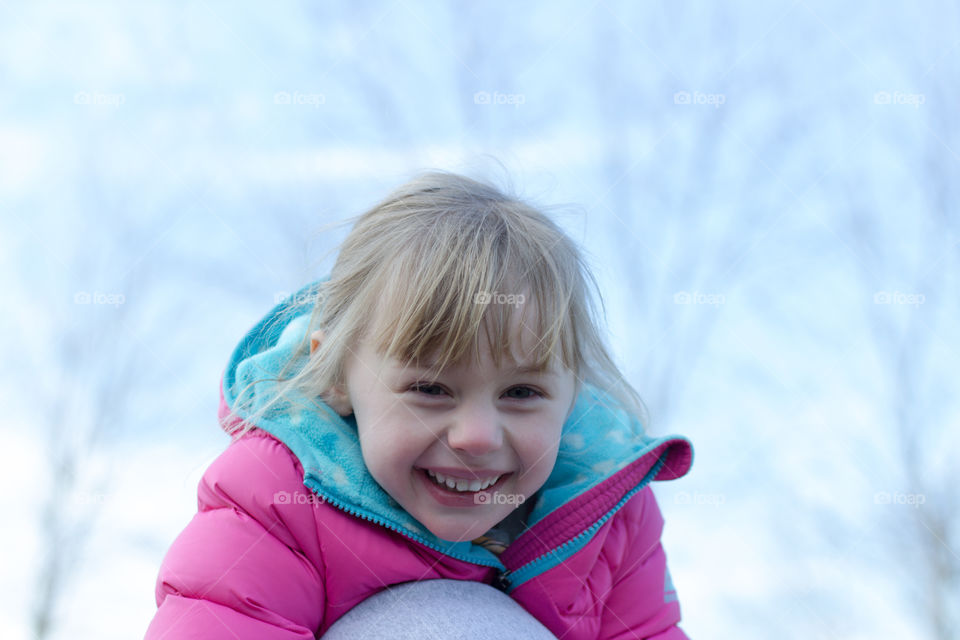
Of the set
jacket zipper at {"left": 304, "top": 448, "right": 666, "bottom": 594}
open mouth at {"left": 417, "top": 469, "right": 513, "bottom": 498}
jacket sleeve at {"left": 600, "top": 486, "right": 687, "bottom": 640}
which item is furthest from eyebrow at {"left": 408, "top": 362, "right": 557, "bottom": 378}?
jacket sleeve at {"left": 600, "top": 486, "right": 687, "bottom": 640}

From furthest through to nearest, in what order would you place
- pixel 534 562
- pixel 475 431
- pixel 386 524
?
pixel 534 562
pixel 386 524
pixel 475 431

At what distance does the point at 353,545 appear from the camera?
4.36 feet

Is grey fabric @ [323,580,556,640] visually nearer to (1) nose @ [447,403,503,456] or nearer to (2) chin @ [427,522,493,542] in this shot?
(2) chin @ [427,522,493,542]

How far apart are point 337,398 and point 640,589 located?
2.02ft

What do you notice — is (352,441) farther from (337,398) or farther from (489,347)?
(489,347)

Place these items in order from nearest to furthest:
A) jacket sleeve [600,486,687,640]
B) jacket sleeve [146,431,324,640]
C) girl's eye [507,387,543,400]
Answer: jacket sleeve [146,431,324,640] → girl's eye [507,387,543,400] → jacket sleeve [600,486,687,640]

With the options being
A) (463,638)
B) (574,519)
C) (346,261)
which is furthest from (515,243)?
(463,638)

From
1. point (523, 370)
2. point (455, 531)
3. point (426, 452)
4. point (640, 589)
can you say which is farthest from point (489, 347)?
point (640, 589)

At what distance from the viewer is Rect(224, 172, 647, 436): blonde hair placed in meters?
1.26

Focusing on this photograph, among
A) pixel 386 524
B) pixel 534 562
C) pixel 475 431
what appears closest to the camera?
pixel 475 431

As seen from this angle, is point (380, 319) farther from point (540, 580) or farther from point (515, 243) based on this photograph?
point (540, 580)

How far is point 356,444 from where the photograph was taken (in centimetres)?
139

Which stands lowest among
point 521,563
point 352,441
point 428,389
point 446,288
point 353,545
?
point 521,563

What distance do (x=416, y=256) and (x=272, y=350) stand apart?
0.35 metres
